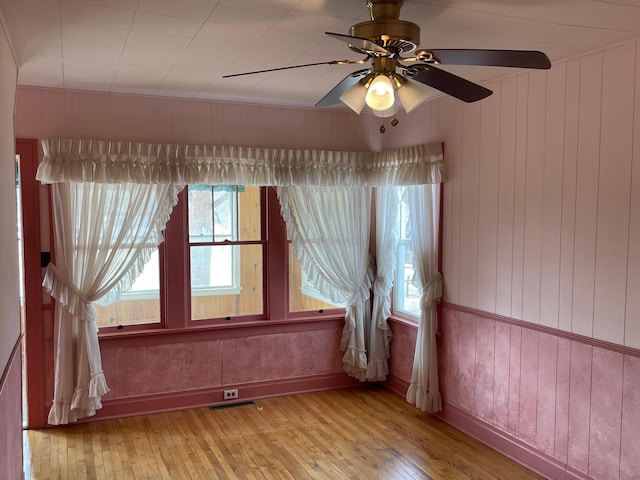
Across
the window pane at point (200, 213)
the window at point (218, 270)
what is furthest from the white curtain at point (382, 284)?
the window pane at point (200, 213)

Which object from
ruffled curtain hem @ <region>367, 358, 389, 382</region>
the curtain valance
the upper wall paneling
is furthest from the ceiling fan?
ruffled curtain hem @ <region>367, 358, 389, 382</region>

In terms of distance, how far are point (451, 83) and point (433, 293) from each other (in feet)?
7.91

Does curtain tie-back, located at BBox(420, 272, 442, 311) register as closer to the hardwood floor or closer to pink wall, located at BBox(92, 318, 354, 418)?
the hardwood floor

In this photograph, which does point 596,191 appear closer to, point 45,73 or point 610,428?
point 610,428

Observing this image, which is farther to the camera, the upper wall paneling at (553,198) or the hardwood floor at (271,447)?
the hardwood floor at (271,447)

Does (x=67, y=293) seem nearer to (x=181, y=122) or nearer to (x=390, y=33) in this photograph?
(x=181, y=122)

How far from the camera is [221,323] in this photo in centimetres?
496

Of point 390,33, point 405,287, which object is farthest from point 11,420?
point 405,287

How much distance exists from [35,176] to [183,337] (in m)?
1.70

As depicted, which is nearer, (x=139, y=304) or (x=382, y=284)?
(x=139, y=304)

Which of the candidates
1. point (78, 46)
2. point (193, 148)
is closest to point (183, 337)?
point (193, 148)

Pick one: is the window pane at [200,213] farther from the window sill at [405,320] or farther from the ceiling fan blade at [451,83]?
the ceiling fan blade at [451,83]

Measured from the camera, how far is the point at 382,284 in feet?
17.2

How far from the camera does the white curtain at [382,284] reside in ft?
16.8
